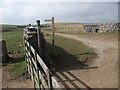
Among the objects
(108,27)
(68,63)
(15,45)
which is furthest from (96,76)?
(108,27)

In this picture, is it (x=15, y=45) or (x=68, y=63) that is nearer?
(x=68, y=63)

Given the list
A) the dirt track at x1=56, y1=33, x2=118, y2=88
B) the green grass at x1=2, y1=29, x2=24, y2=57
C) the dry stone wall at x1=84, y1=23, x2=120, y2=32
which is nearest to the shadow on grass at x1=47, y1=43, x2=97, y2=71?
the dirt track at x1=56, y1=33, x2=118, y2=88

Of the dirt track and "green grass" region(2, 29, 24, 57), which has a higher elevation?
"green grass" region(2, 29, 24, 57)

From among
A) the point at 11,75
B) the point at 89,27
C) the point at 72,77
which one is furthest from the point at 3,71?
the point at 89,27

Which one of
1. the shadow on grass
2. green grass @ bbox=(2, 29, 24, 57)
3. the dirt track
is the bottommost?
the dirt track

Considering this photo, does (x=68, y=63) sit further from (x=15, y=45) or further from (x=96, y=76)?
(x=15, y=45)

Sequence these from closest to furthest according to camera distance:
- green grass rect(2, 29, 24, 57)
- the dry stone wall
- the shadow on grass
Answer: the shadow on grass < green grass rect(2, 29, 24, 57) < the dry stone wall

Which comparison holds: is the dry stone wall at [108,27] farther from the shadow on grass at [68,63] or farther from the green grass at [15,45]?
the shadow on grass at [68,63]

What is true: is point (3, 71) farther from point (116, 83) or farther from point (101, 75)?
point (116, 83)

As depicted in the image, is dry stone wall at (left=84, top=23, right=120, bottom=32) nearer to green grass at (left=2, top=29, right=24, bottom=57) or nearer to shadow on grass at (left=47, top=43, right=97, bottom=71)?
green grass at (left=2, top=29, right=24, bottom=57)

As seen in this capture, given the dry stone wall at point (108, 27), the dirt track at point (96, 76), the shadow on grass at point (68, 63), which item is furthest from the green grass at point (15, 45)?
the dry stone wall at point (108, 27)

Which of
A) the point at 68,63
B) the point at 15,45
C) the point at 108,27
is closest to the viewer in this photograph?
the point at 68,63

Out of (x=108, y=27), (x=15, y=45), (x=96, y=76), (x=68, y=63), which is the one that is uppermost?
→ (x=108, y=27)

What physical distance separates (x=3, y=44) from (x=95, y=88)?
7323mm
